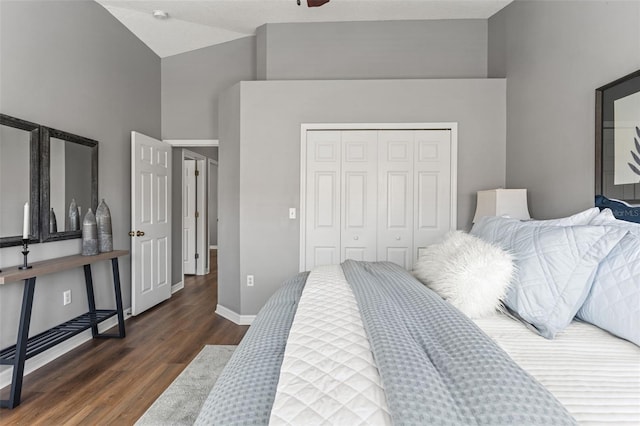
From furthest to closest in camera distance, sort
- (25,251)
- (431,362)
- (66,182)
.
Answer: (66,182), (25,251), (431,362)

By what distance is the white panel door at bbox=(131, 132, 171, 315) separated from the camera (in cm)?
363

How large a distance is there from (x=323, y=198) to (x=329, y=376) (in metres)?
2.64

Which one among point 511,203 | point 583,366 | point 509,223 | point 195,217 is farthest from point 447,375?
point 195,217

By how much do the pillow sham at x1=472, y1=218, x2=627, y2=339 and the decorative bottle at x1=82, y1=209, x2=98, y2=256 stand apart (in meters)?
3.08

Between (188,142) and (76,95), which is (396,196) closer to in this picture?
(188,142)

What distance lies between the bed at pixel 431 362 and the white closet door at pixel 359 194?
1.86 meters

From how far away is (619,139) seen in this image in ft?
6.24

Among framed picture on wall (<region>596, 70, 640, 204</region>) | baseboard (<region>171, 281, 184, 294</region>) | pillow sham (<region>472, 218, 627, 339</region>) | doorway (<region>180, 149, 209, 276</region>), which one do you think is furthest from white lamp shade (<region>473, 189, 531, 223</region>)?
doorway (<region>180, 149, 209, 276</region>)

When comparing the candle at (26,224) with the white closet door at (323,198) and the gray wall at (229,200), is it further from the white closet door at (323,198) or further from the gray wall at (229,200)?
the white closet door at (323,198)

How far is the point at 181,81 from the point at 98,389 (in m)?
3.50

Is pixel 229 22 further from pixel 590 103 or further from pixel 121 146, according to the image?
pixel 590 103

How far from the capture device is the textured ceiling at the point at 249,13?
11.0 feet

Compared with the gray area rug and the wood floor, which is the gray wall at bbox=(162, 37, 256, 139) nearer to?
the wood floor

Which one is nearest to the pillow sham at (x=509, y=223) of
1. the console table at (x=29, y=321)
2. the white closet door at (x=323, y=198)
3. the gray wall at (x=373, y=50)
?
the white closet door at (x=323, y=198)
